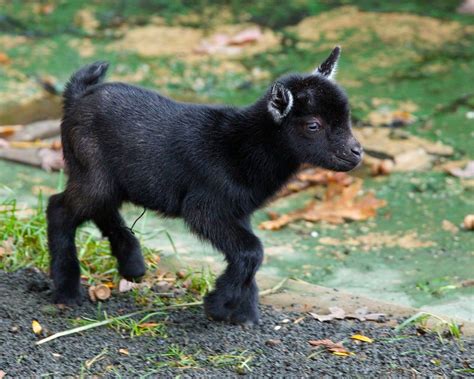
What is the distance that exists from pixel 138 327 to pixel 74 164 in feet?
3.35

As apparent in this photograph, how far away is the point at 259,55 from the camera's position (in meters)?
10.7

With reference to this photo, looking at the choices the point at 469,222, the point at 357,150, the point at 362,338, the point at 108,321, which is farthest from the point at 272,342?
the point at 469,222

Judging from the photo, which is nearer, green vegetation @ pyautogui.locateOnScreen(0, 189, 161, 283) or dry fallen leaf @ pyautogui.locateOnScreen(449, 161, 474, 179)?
green vegetation @ pyautogui.locateOnScreen(0, 189, 161, 283)

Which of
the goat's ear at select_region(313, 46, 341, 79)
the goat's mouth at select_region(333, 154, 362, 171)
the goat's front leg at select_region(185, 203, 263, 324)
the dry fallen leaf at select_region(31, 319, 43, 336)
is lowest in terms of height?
the dry fallen leaf at select_region(31, 319, 43, 336)

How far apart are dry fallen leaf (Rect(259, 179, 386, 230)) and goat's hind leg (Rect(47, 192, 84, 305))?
2.12m

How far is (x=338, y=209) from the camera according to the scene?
24.5ft

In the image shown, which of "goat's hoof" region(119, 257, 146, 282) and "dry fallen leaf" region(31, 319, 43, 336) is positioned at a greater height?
"dry fallen leaf" region(31, 319, 43, 336)

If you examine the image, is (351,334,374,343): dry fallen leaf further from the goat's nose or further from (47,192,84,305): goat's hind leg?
(47,192,84,305): goat's hind leg

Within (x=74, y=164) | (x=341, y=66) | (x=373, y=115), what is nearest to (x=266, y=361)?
(x=74, y=164)

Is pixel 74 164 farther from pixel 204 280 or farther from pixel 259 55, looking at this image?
pixel 259 55

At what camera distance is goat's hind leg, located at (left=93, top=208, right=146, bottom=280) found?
574 cm

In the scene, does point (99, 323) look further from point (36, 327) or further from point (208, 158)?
point (208, 158)

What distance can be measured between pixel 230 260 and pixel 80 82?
1440mm

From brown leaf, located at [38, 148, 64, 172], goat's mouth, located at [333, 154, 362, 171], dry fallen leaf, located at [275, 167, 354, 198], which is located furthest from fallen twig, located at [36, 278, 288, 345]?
brown leaf, located at [38, 148, 64, 172]
